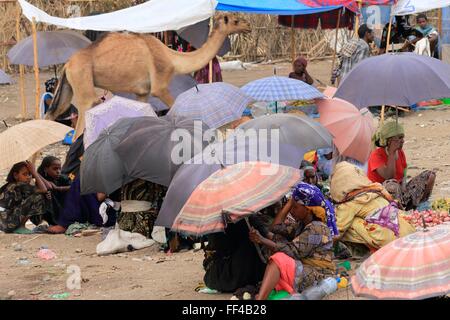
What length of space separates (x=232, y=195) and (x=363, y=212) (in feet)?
5.81

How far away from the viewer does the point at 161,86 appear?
12.1 m

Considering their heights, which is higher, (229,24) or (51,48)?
(229,24)

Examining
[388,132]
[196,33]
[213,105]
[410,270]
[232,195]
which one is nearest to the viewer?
[410,270]

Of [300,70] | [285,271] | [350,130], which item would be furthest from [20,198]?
[300,70]

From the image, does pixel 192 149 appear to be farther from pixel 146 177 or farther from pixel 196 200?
pixel 196 200

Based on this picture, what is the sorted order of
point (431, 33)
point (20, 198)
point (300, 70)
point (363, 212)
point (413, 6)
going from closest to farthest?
point (363, 212) → point (20, 198) → point (300, 70) → point (413, 6) → point (431, 33)

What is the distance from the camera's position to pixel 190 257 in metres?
8.20

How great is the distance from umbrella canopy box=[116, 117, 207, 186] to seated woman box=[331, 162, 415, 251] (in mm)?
1191

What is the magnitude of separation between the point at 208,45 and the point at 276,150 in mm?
5626

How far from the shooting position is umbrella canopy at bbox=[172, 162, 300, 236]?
621 centimetres

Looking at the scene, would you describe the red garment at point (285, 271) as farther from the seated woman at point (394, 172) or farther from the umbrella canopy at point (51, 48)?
the umbrella canopy at point (51, 48)

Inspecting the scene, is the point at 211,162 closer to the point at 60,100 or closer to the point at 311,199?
the point at 311,199

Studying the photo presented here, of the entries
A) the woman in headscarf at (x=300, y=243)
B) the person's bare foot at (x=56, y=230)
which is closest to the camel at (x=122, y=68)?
the person's bare foot at (x=56, y=230)

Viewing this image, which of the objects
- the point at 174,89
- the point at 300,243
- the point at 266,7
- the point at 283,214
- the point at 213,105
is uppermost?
the point at 266,7
